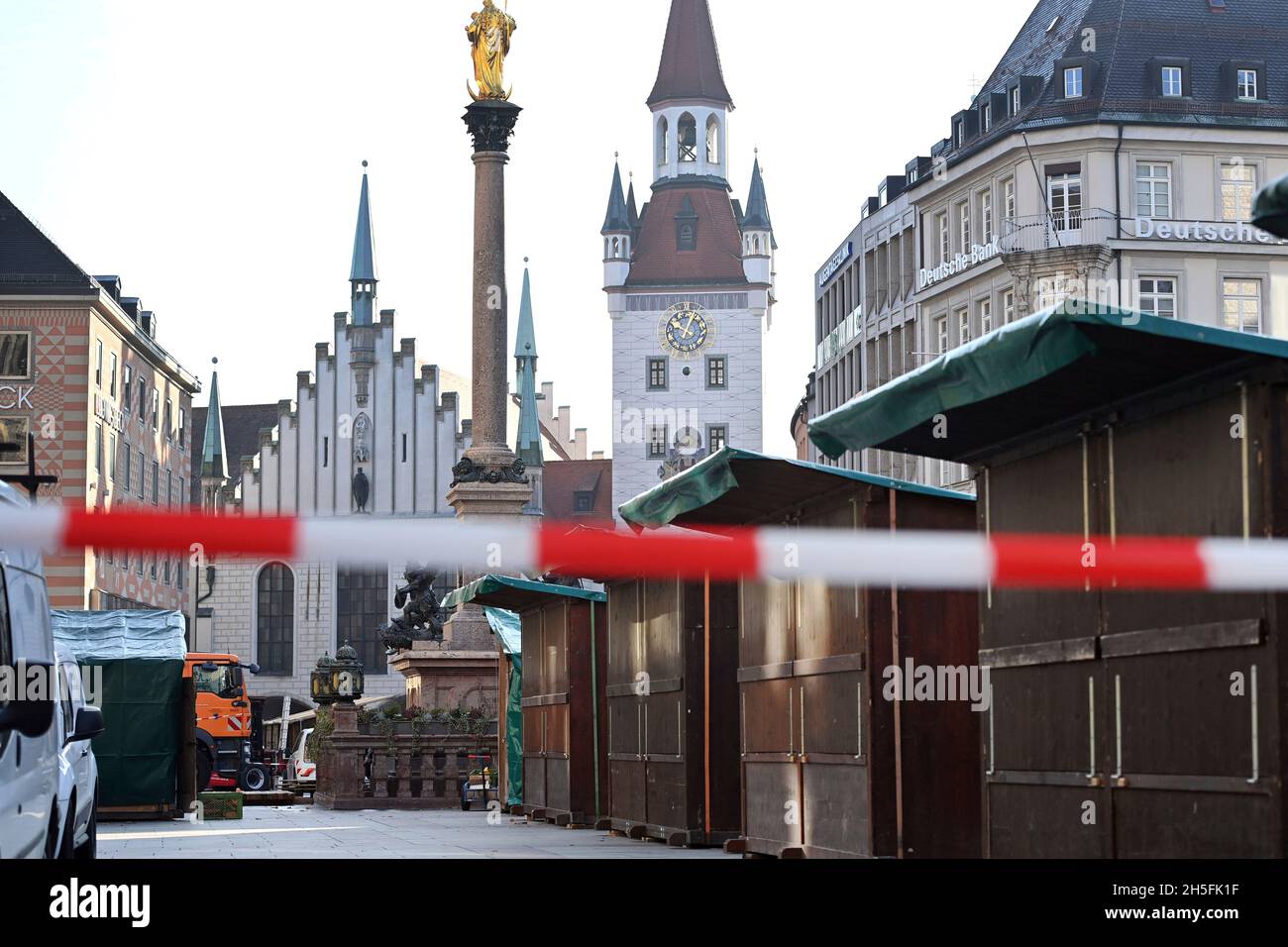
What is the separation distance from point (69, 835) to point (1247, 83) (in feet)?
189

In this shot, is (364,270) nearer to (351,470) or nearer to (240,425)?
(351,470)

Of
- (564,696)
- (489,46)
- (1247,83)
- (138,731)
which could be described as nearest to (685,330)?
(1247,83)

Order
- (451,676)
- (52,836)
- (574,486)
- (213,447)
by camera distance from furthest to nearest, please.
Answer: (574,486) → (213,447) → (451,676) → (52,836)

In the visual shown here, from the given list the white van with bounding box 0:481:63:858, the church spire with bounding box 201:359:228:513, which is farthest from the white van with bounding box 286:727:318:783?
the church spire with bounding box 201:359:228:513

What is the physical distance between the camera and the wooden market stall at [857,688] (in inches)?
564

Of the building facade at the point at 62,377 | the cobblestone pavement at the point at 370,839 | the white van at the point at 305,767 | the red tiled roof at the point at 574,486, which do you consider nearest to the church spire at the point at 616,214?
the red tiled roof at the point at 574,486

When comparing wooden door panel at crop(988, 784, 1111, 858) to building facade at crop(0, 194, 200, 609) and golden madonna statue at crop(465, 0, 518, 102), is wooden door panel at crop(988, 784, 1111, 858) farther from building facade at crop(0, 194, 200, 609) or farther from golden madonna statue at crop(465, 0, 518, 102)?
building facade at crop(0, 194, 200, 609)

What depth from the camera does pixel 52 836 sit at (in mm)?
10961

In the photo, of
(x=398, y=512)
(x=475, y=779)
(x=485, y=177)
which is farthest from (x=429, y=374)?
(x=475, y=779)

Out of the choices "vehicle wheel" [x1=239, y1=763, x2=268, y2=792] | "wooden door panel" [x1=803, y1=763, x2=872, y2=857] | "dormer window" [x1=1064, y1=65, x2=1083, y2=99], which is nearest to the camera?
"wooden door panel" [x1=803, y1=763, x2=872, y2=857]

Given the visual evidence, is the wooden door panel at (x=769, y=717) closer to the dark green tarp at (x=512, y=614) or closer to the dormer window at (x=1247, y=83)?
the dark green tarp at (x=512, y=614)

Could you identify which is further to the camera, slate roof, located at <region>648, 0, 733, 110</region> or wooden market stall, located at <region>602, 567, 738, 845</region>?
slate roof, located at <region>648, 0, 733, 110</region>

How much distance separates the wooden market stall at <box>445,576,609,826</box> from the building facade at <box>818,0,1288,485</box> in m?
35.3

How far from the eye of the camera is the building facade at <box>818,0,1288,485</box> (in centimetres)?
6150
